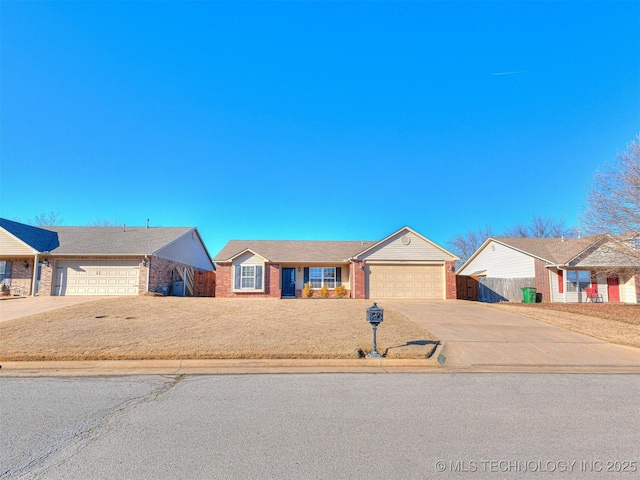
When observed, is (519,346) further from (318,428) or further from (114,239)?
(114,239)

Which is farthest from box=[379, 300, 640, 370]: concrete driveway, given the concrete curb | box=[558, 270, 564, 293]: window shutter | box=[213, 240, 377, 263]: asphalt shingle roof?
box=[558, 270, 564, 293]: window shutter

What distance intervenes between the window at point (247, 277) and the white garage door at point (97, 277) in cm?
582

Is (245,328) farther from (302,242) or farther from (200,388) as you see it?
(302,242)

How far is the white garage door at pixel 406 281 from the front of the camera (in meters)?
22.4

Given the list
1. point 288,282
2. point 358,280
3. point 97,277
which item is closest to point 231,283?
point 288,282

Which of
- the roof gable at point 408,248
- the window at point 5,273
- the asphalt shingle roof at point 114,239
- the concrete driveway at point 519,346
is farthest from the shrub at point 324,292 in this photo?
the window at point 5,273

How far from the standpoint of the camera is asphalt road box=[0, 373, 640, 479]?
130 inches

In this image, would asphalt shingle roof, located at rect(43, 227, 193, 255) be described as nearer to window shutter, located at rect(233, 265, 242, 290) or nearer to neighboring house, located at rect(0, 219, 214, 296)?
neighboring house, located at rect(0, 219, 214, 296)

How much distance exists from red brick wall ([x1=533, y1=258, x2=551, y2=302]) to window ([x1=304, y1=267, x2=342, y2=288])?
1281 centimetres

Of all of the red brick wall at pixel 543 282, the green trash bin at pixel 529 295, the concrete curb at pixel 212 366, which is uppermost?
the red brick wall at pixel 543 282

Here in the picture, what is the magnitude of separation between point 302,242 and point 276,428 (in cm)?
2330

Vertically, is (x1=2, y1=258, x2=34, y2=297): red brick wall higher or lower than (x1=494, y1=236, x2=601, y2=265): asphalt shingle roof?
lower

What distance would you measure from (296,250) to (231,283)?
503cm

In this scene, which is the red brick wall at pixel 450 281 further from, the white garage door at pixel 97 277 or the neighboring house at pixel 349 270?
the white garage door at pixel 97 277
